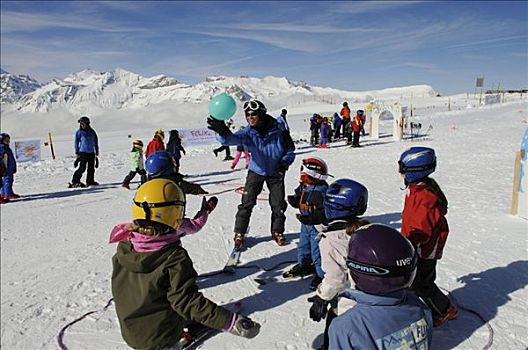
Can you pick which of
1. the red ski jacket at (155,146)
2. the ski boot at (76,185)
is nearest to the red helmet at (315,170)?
the red ski jacket at (155,146)

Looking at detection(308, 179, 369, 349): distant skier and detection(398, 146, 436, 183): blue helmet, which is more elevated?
detection(398, 146, 436, 183): blue helmet

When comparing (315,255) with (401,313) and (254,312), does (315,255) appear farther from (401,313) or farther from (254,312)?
(401,313)

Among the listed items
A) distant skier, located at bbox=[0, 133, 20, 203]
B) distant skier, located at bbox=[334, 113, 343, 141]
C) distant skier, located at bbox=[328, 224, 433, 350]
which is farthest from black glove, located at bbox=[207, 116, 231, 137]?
distant skier, located at bbox=[334, 113, 343, 141]

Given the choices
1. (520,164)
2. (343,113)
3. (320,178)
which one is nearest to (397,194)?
(520,164)

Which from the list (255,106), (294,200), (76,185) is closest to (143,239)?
(294,200)

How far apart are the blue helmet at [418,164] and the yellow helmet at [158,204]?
1727mm

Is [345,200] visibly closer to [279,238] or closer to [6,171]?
[279,238]

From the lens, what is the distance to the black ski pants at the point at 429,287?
3.09 m

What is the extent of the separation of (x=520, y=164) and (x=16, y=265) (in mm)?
7358

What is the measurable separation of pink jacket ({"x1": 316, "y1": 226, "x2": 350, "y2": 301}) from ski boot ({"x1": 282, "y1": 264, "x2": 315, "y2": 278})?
4.98 feet

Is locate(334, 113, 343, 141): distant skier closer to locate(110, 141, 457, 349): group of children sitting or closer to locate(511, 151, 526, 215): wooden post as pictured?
locate(511, 151, 526, 215): wooden post

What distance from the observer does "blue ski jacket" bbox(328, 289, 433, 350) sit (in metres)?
1.68

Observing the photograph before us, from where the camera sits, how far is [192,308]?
98.0 inches

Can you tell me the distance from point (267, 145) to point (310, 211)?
1647 mm
